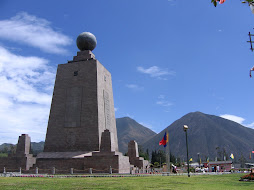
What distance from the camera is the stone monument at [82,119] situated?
24172 millimetres

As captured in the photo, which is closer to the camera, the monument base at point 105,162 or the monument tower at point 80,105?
the monument base at point 105,162

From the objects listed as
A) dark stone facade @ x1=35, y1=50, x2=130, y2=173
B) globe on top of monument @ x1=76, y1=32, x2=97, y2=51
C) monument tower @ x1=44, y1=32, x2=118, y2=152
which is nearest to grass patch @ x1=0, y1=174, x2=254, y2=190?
dark stone facade @ x1=35, y1=50, x2=130, y2=173

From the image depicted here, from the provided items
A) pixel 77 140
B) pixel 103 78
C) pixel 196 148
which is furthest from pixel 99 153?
pixel 196 148

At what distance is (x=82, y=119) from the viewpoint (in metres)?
27.6

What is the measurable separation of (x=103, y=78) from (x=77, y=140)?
28.8 feet

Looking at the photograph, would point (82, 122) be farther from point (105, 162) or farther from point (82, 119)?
point (105, 162)

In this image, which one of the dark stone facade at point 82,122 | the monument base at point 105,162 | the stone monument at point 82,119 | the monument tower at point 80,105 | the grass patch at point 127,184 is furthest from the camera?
the monument tower at point 80,105

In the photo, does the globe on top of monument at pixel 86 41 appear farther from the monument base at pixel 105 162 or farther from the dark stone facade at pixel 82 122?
the monument base at pixel 105 162

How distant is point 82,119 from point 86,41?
34.2 feet

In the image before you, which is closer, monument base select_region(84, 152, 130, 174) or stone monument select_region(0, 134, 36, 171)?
monument base select_region(84, 152, 130, 174)

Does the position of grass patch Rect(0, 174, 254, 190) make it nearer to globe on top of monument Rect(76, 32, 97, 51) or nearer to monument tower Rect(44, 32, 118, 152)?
monument tower Rect(44, 32, 118, 152)

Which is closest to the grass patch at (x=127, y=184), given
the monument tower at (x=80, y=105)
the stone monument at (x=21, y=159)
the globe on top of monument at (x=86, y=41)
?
Result: the stone monument at (x=21, y=159)

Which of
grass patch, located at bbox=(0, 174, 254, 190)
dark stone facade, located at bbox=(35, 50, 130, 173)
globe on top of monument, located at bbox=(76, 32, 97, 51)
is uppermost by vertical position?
globe on top of monument, located at bbox=(76, 32, 97, 51)

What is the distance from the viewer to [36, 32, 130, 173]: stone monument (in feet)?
79.3
